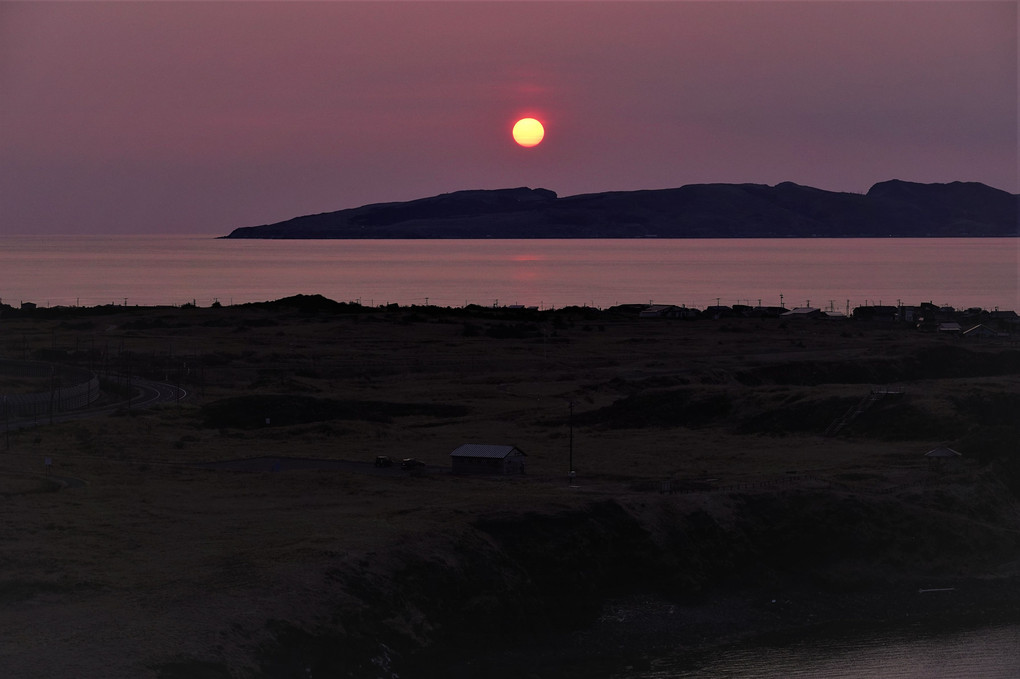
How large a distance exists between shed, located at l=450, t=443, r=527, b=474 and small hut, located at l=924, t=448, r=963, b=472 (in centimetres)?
1690

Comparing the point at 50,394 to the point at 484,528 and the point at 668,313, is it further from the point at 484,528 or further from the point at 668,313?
the point at 668,313

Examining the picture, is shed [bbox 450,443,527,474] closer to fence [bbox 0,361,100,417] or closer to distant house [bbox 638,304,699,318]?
fence [bbox 0,361,100,417]

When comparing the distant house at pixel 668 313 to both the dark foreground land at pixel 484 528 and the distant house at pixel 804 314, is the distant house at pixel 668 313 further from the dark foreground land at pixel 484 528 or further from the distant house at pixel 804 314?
the dark foreground land at pixel 484 528

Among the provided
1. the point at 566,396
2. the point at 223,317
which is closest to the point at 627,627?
the point at 566,396

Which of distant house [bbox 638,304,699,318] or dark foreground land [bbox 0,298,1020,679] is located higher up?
distant house [bbox 638,304,699,318]

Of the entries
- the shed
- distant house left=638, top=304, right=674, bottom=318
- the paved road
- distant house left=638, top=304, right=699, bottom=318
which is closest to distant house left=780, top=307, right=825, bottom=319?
distant house left=638, top=304, right=699, bottom=318

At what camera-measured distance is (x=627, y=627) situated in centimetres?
3475

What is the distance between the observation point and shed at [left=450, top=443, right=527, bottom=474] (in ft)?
156

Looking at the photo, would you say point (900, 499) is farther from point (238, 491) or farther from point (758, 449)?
point (238, 491)

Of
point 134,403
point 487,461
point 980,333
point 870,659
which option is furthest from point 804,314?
point 870,659

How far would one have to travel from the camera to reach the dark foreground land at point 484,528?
1147 inches

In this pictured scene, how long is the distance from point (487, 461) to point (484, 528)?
11.4 metres

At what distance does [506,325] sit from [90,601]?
93238mm

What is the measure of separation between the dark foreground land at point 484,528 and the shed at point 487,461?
2.77ft
